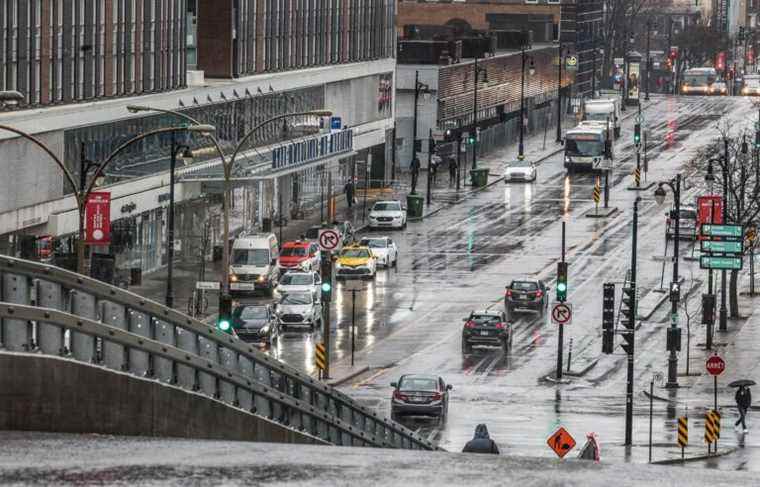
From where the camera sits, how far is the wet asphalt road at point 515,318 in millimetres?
59156

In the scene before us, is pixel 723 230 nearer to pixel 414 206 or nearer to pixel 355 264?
pixel 355 264

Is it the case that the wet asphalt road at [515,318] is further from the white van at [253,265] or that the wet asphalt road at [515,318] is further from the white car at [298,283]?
the white van at [253,265]

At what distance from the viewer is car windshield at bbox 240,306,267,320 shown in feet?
227

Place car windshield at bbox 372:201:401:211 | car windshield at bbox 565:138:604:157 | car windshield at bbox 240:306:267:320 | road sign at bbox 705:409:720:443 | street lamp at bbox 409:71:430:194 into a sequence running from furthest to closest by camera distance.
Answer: car windshield at bbox 565:138:604:157 < street lamp at bbox 409:71:430:194 < car windshield at bbox 372:201:401:211 < car windshield at bbox 240:306:267:320 < road sign at bbox 705:409:720:443

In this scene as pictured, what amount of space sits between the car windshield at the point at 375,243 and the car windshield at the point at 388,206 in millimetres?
12795

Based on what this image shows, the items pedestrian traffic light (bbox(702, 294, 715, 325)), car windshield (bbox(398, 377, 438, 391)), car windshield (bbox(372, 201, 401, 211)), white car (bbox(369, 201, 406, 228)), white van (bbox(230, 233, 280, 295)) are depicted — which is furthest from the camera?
car windshield (bbox(372, 201, 401, 211))

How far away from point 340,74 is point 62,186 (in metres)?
40.4

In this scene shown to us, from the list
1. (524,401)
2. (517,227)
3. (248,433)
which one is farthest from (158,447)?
(517,227)

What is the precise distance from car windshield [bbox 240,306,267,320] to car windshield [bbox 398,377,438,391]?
11.6m

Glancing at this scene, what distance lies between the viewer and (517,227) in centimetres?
10338

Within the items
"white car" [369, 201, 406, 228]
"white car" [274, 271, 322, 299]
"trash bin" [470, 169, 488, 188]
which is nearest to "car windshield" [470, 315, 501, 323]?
"white car" [274, 271, 322, 299]

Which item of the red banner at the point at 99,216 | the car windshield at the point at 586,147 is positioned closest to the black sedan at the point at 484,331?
the red banner at the point at 99,216

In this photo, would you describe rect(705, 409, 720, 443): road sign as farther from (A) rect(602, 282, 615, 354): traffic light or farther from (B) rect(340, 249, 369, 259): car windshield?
(B) rect(340, 249, 369, 259): car windshield

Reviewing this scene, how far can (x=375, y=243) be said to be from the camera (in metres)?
88.6
